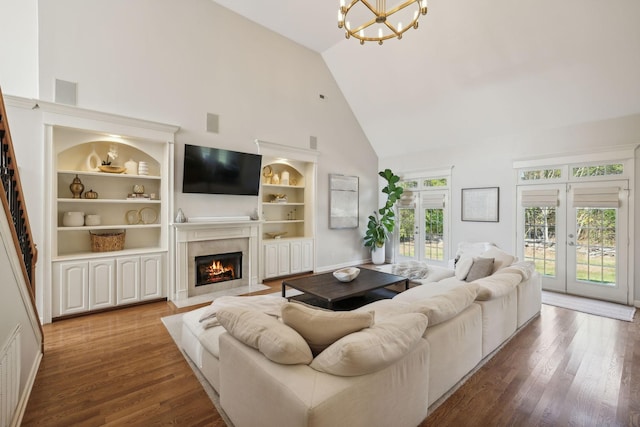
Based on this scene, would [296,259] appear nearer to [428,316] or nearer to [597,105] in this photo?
[428,316]

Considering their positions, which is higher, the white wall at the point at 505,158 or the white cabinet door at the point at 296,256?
the white wall at the point at 505,158

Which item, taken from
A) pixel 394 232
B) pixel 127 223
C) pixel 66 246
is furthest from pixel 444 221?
pixel 66 246

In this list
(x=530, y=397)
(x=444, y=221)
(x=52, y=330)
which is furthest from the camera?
(x=444, y=221)

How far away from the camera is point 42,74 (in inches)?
140

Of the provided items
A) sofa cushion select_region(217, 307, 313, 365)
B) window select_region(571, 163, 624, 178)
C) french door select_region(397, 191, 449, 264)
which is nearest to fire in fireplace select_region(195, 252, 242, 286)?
sofa cushion select_region(217, 307, 313, 365)

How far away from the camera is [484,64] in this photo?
15.4ft

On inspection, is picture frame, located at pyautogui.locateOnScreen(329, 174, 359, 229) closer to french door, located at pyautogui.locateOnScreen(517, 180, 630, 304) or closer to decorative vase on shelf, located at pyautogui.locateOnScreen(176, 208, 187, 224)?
decorative vase on shelf, located at pyautogui.locateOnScreen(176, 208, 187, 224)

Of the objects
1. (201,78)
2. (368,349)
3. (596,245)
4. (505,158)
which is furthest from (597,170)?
(201,78)

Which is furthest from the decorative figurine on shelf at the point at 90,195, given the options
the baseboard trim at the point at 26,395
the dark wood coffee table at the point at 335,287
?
the dark wood coffee table at the point at 335,287

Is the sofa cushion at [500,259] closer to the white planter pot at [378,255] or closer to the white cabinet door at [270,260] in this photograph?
the white planter pot at [378,255]

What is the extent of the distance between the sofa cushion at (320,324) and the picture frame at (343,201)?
4937 mm

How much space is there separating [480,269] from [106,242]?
16.6 ft

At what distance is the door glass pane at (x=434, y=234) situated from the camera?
21.7 feet

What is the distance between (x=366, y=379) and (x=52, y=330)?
149 inches
